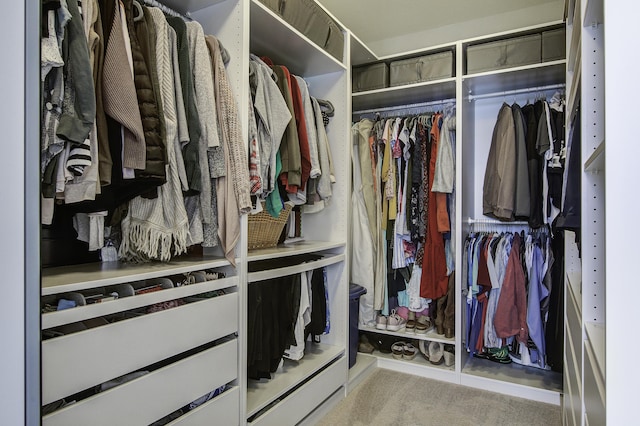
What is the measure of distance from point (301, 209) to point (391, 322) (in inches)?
42.9

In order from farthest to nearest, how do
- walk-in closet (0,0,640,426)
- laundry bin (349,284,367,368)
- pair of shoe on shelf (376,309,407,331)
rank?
pair of shoe on shelf (376,309,407,331)
laundry bin (349,284,367,368)
walk-in closet (0,0,640,426)

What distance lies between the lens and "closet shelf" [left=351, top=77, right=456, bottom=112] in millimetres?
2652

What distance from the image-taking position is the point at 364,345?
3018 mm

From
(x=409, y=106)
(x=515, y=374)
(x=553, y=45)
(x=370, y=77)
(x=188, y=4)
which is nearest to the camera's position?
(x=188, y=4)

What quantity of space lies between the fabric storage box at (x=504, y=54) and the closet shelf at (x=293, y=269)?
144 cm

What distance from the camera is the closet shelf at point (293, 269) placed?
5.82 feet

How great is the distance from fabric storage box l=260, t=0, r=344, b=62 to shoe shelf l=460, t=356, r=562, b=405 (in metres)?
2.14

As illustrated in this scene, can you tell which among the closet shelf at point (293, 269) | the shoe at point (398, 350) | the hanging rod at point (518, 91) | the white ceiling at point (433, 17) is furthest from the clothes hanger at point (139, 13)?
the shoe at point (398, 350)

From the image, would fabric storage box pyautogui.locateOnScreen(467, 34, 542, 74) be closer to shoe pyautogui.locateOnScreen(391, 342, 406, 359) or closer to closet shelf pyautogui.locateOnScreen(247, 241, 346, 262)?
closet shelf pyautogui.locateOnScreen(247, 241, 346, 262)

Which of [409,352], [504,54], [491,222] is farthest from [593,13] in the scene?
[409,352]

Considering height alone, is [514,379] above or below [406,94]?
below

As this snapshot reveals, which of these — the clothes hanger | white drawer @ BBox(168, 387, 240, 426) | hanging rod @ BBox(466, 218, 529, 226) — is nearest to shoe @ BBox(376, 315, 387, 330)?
hanging rod @ BBox(466, 218, 529, 226)

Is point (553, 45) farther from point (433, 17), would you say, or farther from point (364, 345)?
point (364, 345)

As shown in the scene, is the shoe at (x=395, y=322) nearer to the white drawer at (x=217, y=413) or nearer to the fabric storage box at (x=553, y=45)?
the white drawer at (x=217, y=413)
